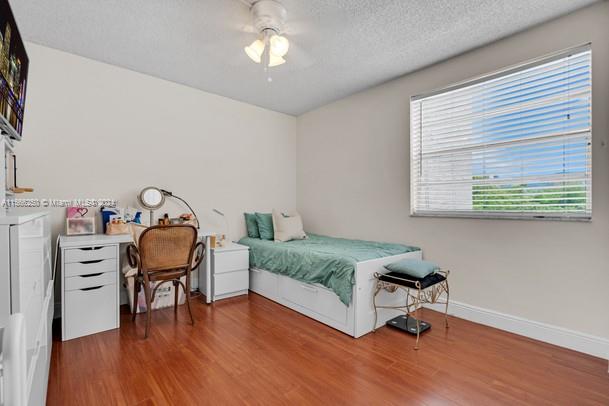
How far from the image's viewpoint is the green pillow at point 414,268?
2340 millimetres

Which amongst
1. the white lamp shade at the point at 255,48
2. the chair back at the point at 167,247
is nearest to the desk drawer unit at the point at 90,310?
the chair back at the point at 167,247

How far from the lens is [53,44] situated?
2.66 m

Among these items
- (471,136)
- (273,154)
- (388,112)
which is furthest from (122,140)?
(471,136)

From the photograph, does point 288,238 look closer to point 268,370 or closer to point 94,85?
point 268,370

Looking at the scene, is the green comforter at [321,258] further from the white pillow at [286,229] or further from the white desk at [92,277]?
the white desk at [92,277]

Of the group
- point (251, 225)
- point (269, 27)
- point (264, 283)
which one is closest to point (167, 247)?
point (264, 283)

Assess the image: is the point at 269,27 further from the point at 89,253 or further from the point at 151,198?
the point at 89,253

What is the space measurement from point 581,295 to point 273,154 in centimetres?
372

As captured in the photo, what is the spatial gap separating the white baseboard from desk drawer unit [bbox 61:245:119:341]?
10.3ft

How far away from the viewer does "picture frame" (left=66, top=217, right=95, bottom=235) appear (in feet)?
8.92

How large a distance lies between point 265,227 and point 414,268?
2.10 meters

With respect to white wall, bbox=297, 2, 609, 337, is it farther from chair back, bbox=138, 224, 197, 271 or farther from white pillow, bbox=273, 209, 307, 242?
chair back, bbox=138, 224, 197, 271

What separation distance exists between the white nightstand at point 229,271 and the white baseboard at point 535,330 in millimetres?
2234

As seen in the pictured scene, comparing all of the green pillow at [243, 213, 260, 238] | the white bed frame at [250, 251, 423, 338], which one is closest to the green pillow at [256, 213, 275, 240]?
the green pillow at [243, 213, 260, 238]
